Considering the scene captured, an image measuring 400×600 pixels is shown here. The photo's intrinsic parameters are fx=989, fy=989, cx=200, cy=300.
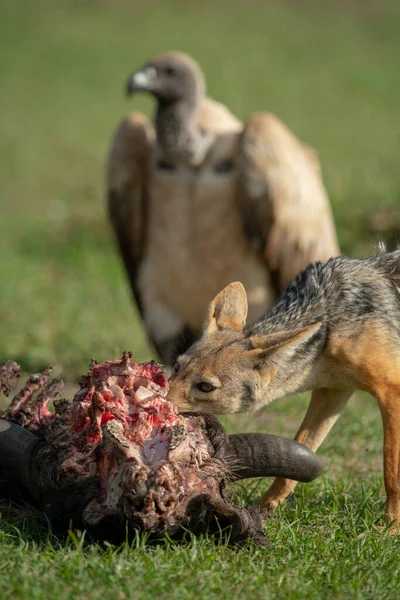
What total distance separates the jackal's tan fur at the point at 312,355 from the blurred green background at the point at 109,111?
2213mm

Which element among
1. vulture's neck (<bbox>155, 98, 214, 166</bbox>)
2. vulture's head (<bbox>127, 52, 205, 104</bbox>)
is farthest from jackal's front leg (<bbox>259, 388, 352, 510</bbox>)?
vulture's head (<bbox>127, 52, 205, 104</bbox>)

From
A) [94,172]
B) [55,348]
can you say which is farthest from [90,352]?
[94,172]

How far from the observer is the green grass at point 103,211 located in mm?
3295

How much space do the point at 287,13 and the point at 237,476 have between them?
86.5 feet

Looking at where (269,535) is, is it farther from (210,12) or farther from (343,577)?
(210,12)

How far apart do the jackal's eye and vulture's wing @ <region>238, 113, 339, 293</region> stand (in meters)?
3.38

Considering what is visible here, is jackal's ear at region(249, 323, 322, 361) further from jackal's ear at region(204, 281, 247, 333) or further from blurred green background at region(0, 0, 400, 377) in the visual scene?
blurred green background at region(0, 0, 400, 377)

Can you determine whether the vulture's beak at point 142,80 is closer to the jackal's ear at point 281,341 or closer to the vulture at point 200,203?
the vulture at point 200,203

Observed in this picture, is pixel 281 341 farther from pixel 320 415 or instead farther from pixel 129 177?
pixel 129 177

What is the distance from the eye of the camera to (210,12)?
28859 millimetres

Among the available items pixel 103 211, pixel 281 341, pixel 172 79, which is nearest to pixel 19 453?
pixel 281 341

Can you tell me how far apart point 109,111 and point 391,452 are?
16890 mm

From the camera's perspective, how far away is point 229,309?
4531 millimetres

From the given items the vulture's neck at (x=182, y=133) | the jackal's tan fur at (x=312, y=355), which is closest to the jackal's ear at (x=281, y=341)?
the jackal's tan fur at (x=312, y=355)
